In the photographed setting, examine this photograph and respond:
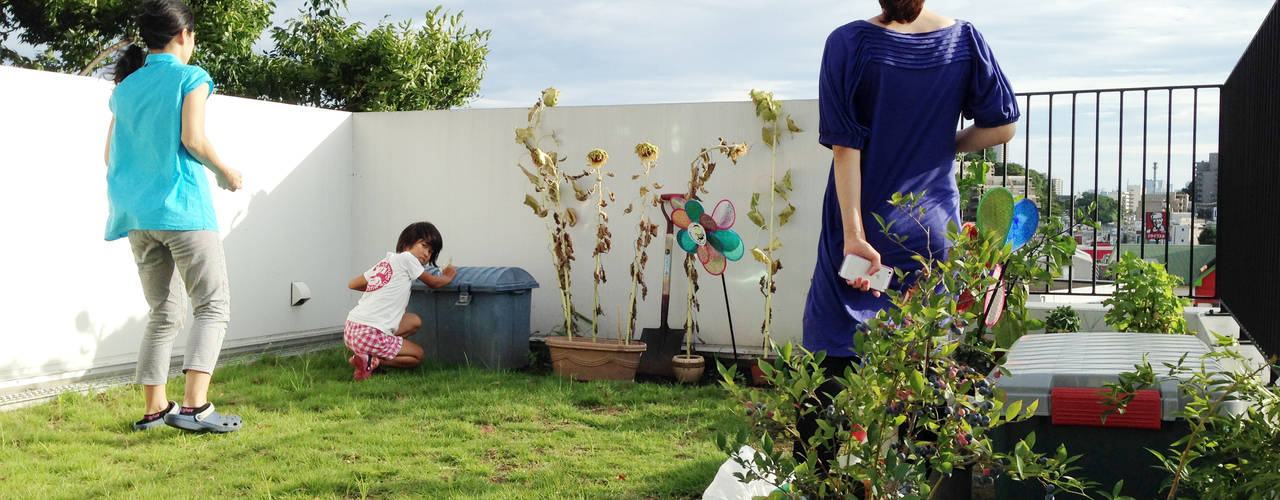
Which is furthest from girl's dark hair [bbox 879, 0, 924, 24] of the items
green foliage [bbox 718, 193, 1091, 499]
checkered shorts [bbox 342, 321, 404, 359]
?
checkered shorts [bbox 342, 321, 404, 359]

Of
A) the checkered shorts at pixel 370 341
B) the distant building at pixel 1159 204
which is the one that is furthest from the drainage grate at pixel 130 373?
the distant building at pixel 1159 204

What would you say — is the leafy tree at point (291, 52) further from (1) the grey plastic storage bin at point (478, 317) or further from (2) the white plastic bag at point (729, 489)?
(2) the white plastic bag at point (729, 489)

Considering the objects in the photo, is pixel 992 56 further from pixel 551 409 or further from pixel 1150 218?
pixel 1150 218

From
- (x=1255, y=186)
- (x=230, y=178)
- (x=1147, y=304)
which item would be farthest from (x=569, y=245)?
(x=1255, y=186)

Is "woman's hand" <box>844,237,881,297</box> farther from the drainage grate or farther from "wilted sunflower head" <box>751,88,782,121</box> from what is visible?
the drainage grate

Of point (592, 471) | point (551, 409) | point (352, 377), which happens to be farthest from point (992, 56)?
point (352, 377)

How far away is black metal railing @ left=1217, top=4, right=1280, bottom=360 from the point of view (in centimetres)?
340

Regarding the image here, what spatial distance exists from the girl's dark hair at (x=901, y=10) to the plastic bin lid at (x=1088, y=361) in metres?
0.75

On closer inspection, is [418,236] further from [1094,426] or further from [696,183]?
[1094,426]

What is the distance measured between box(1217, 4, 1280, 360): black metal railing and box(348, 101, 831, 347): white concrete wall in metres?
1.95

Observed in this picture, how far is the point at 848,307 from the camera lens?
212cm

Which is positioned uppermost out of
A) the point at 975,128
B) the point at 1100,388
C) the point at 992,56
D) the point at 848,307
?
the point at 992,56

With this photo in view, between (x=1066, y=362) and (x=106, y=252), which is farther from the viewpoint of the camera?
(x=106, y=252)

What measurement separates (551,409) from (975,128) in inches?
104
